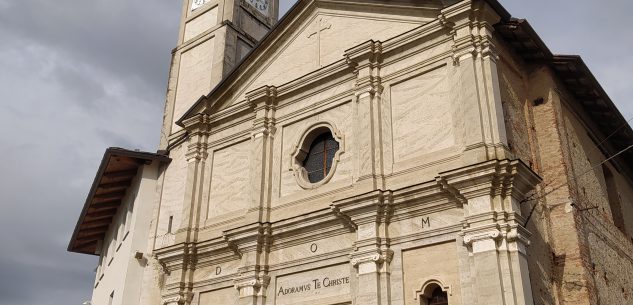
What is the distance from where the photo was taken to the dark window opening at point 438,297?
35.7ft

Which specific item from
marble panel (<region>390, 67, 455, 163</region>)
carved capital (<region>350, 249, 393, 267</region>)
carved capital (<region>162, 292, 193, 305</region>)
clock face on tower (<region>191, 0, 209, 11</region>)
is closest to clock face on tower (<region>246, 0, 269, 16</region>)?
clock face on tower (<region>191, 0, 209, 11</region>)

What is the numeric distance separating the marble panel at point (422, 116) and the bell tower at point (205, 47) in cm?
696

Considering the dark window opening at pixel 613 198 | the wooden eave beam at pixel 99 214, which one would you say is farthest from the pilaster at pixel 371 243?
the wooden eave beam at pixel 99 214

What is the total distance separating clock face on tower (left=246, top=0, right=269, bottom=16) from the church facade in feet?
18.9

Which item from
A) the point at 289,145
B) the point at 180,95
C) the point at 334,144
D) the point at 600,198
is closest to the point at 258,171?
the point at 289,145

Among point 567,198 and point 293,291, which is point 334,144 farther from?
point 567,198

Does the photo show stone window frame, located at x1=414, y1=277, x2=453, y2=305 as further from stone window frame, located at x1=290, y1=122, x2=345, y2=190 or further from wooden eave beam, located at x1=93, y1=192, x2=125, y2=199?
wooden eave beam, located at x1=93, y1=192, x2=125, y2=199

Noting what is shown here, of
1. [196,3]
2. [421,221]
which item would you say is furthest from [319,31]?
[196,3]

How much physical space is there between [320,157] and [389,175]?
2.18 metres

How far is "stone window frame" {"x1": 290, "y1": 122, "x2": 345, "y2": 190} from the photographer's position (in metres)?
13.4

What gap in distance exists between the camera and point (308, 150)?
1440cm

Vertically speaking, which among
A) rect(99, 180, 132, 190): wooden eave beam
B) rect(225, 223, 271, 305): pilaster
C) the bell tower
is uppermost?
the bell tower

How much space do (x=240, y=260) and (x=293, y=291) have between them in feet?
5.31

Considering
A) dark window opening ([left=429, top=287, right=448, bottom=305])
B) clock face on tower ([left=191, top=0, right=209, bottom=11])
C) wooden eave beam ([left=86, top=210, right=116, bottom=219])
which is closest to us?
dark window opening ([left=429, top=287, right=448, bottom=305])
